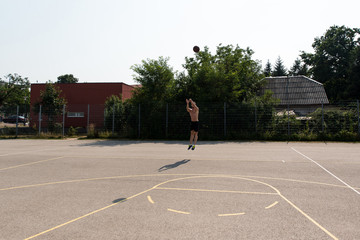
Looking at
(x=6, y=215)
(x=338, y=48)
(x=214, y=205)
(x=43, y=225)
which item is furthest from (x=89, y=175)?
(x=338, y=48)

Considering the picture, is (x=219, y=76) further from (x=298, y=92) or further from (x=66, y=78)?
(x=66, y=78)

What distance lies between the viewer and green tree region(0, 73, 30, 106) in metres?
41.8

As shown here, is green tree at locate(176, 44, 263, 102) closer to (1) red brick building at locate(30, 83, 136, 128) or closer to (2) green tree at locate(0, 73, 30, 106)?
(1) red brick building at locate(30, 83, 136, 128)

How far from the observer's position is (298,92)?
31.2 m

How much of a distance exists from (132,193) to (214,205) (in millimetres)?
1606

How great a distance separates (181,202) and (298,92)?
1231 inches

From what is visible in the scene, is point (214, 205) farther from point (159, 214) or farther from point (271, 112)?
point (271, 112)

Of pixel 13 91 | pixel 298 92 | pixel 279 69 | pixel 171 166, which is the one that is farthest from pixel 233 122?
pixel 279 69

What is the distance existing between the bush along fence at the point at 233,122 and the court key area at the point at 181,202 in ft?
32.7

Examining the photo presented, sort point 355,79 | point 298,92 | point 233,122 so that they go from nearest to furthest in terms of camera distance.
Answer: point 233,122, point 298,92, point 355,79

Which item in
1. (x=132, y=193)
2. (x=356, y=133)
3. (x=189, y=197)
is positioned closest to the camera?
(x=189, y=197)

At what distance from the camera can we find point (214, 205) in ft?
12.9

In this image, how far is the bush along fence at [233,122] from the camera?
53.6 ft

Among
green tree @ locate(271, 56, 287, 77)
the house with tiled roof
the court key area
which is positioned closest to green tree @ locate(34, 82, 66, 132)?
the court key area
